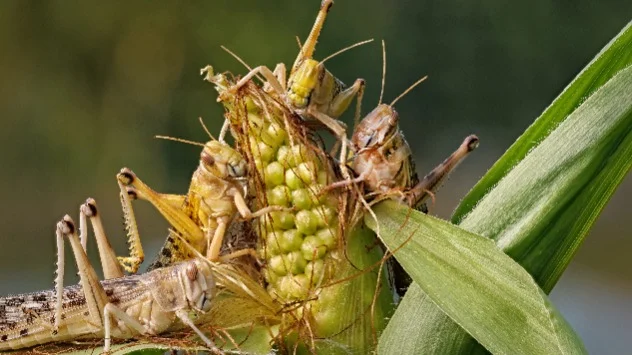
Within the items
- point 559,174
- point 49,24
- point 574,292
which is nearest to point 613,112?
point 559,174

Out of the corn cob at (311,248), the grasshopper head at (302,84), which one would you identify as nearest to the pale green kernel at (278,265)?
the corn cob at (311,248)

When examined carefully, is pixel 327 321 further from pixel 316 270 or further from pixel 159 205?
pixel 159 205

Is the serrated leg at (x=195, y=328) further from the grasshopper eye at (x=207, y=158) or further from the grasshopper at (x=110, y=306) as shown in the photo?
the grasshopper eye at (x=207, y=158)

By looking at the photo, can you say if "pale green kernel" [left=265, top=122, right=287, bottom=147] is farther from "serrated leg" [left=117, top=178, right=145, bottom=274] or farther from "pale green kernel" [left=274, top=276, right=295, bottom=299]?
"serrated leg" [left=117, top=178, right=145, bottom=274]

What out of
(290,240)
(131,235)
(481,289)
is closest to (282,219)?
(290,240)

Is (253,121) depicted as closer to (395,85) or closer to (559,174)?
(559,174)
